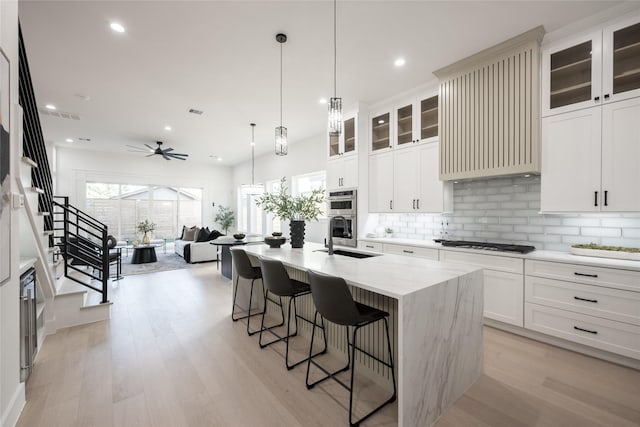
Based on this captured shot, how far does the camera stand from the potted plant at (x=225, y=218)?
9492 millimetres

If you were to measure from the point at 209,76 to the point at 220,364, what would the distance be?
10.7ft

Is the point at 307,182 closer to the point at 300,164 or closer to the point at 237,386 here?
the point at 300,164

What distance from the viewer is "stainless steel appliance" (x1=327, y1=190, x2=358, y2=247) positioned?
4457 millimetres

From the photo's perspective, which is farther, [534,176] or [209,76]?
[209,76]

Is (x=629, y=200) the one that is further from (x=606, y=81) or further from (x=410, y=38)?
(x=410, y=38)

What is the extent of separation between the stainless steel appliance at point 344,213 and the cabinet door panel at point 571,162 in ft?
7.80

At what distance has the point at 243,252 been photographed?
2951 mm

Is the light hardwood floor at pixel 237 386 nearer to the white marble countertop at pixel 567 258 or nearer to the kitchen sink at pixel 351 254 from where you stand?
the white marble countertop at pixel 567 258

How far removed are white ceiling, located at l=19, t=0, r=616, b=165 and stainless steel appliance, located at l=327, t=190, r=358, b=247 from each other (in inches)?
57.6

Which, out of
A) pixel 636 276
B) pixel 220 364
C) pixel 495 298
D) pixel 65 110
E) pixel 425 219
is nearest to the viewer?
pixel 636 276

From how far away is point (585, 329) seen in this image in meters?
2.49

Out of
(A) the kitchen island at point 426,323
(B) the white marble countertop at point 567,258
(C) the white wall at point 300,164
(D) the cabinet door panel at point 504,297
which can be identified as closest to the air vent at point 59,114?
(C) the white wall at point 300,164

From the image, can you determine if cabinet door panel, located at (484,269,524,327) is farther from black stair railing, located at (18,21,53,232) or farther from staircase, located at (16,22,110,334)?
black stair railing, located at (18,21,53,232)

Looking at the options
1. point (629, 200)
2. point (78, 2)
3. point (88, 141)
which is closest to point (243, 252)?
point (78, 2)
